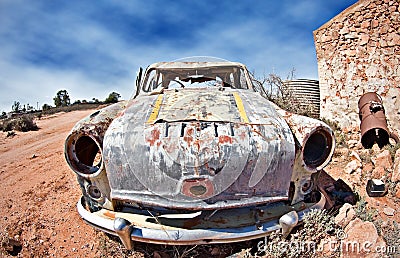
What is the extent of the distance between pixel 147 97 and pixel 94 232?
1.54 meters

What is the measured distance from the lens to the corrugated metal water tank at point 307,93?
7402 millimetres

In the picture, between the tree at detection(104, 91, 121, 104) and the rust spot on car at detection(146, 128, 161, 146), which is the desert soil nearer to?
the rust spot on car at detection(146, 128, 161, 146)

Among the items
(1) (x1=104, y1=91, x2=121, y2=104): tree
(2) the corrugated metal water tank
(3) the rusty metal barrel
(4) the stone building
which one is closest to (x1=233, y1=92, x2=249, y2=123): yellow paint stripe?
(3) the rusty metal barrel

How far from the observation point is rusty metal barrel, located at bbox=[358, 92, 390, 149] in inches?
200

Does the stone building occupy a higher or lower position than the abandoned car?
higher

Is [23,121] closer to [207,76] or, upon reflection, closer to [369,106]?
[207,76]

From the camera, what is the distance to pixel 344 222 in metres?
2.57

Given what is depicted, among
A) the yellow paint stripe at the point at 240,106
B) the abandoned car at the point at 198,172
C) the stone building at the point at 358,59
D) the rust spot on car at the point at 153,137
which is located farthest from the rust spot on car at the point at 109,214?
the stone building at the point at 358,59

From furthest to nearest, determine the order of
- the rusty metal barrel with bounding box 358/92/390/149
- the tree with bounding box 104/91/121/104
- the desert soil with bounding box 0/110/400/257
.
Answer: the tree with bounding box 104/91/121/104 < the rusty metal barrel with bounding box 358/92/390/149 < the desert soil with bounding box 0/110/400/257

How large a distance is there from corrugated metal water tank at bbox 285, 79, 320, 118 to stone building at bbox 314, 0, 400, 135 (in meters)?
0.84

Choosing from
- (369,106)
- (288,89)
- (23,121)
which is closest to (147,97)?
(369,106)

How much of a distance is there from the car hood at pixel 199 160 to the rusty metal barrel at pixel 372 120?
3.71 meters

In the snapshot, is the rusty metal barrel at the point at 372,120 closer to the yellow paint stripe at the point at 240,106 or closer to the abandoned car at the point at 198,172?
the abandoned car at the point at 198,172

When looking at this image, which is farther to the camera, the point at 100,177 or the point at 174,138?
the point at 100,177
